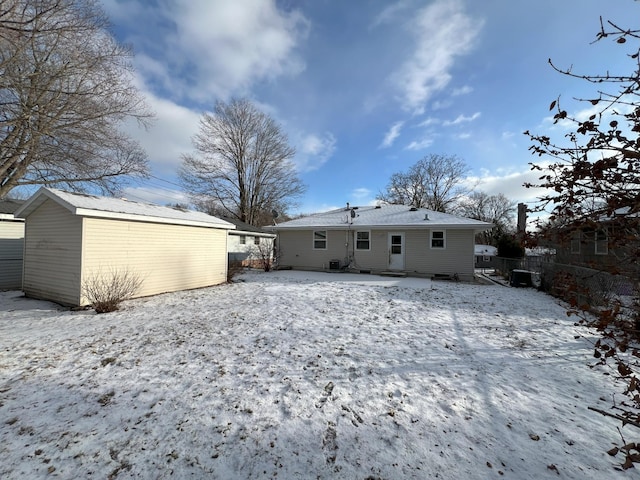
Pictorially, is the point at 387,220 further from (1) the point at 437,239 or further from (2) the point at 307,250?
(2) the point at 307,250

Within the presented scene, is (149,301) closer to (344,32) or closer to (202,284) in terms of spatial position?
(202,284)

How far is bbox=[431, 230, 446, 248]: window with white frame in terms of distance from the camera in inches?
518

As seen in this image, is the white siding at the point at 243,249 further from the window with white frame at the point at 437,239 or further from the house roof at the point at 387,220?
the window with white frame at the point at 437,239

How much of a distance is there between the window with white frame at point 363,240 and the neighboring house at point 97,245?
828 centimetres

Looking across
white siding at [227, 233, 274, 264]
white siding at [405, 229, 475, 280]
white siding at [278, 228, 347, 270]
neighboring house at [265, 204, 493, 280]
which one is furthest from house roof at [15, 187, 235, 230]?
white siding at [405, 229, 475, 280]

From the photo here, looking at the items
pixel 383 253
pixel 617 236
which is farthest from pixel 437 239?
pixel 617 236

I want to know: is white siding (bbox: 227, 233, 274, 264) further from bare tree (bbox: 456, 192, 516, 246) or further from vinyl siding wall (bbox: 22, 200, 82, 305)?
bare tree (bbox: 456, 192, 516, 246)

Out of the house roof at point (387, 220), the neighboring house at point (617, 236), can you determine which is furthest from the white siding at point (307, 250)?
the neighboring house at point (617, 236)

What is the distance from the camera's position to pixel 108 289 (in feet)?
22.3

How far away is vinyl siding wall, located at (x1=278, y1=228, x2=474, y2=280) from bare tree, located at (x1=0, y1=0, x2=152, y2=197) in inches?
381

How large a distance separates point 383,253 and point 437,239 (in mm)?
2798

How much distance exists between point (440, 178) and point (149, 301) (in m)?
32.4

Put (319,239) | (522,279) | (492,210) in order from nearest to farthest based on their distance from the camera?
1. (522,279)
2. (319,239)
3. (492,210)

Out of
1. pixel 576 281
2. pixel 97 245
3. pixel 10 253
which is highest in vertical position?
pixel 97 245
